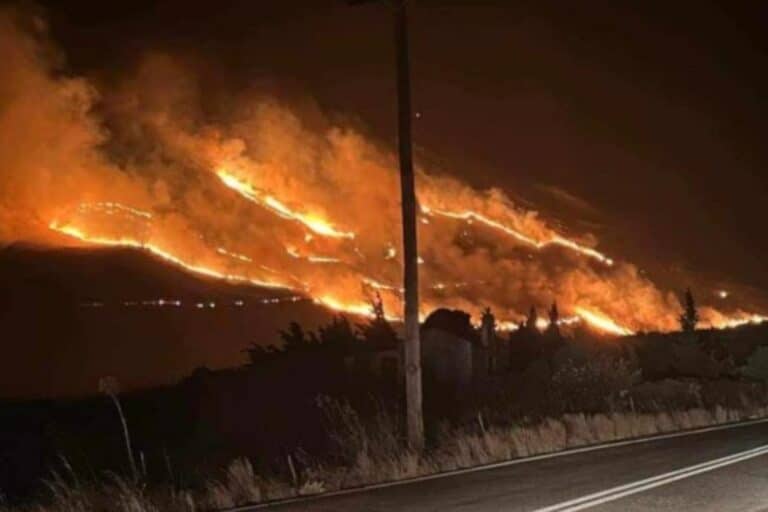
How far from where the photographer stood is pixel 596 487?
11258mm

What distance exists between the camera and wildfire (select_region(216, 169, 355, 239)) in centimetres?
5862

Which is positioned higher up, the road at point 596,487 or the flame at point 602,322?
the flame at point 602,322

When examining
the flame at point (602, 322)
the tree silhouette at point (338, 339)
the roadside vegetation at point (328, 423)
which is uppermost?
the flame at point (602, 322)

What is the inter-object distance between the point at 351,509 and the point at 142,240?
4096 centimetres

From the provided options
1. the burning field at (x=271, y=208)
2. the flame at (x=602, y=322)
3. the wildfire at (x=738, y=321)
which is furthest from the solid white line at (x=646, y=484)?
the wildfire at (x=738, y=321)

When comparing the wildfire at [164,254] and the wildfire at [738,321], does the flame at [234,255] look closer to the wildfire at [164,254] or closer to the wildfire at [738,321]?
the wildfire at [164,254]

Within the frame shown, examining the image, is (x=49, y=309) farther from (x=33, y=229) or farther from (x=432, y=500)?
(x=432, y=500)

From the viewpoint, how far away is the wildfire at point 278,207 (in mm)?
58625

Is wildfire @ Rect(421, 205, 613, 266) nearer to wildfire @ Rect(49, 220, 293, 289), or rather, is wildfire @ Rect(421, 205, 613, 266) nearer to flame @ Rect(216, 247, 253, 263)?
flame @ Rect(216, 247, 253, 263)

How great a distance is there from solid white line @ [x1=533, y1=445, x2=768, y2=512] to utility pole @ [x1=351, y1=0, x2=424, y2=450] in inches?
199

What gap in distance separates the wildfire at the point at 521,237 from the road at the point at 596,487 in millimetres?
53178

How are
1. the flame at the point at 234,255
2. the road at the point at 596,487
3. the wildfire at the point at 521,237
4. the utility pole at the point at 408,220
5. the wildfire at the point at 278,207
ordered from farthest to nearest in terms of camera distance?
the wildfire at the point at 521,237 < the wildfire at the point at 278,207 < the flame at the point at 234,255 < the utility pole at the point at 408,220 < the road at the point at 596,487

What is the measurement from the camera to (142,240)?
1924 inches

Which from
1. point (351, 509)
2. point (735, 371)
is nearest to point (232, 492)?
point (351, 509)
